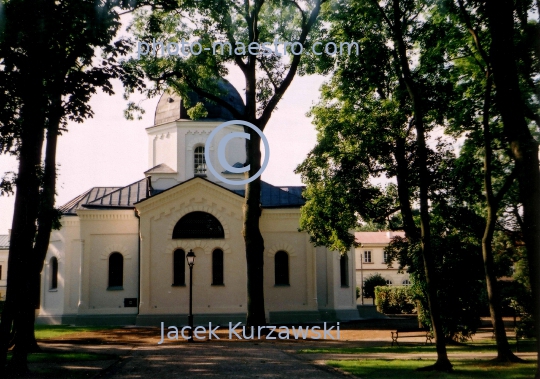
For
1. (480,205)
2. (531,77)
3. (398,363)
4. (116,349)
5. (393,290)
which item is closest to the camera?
(398,363)

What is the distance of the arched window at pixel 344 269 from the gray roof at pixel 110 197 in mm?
11327

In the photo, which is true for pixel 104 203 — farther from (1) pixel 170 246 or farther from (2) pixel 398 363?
(2) pixel 398 363

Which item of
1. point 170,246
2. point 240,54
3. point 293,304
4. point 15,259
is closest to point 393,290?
point 293,304

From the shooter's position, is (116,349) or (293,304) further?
(293,304)

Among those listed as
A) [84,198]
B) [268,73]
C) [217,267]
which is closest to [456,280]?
[268,73]

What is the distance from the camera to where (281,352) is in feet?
53.0

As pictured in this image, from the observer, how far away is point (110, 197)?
30.9 metres

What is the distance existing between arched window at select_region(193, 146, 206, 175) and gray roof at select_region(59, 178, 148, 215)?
3.15 m

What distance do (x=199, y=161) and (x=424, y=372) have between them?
2205cm

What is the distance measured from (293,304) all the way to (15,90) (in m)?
19.9

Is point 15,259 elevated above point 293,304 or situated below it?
above

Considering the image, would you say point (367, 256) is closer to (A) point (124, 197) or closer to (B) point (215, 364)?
(A) point (124, 197)

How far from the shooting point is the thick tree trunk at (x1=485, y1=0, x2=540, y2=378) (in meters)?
10.1

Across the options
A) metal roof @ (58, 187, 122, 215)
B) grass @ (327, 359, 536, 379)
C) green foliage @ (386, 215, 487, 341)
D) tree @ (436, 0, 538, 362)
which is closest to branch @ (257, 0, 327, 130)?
tree @ (436, 0, 538, 362)
